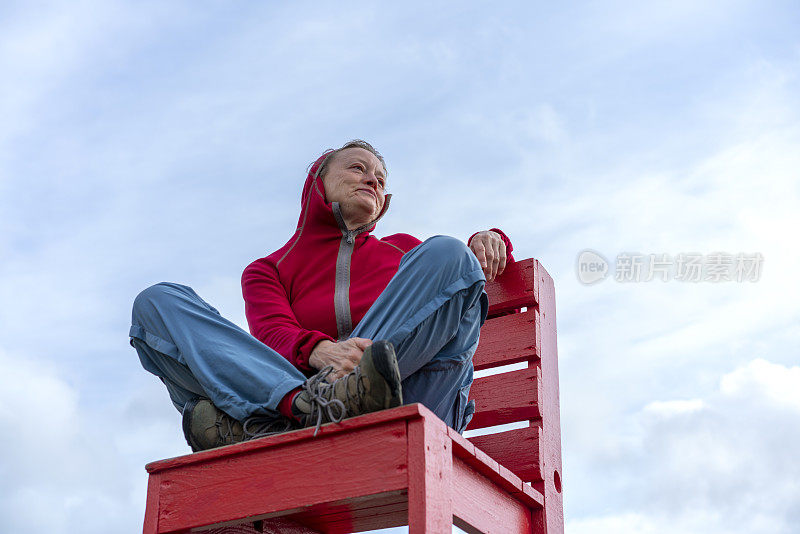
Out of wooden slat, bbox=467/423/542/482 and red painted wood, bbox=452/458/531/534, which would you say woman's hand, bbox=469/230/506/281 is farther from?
red painted wood, bbox=452/458/531/534

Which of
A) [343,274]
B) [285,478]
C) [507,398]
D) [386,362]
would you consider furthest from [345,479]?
[507,398]

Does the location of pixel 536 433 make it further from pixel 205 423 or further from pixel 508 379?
pixel 205 423

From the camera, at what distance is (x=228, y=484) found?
1.80 metres

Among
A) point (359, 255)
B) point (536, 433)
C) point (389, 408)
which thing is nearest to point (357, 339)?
point (389, 408)

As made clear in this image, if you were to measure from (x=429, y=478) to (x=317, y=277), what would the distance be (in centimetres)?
93

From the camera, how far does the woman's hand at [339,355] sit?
188 centimetres

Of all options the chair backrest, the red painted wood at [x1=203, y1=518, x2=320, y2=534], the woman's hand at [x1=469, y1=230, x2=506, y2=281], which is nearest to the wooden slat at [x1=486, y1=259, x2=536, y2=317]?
the chair backrest

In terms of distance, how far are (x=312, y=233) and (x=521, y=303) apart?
0.65 meters

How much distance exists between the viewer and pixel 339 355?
194 centimetres

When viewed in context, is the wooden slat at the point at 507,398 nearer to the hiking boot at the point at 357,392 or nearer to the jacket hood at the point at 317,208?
the jacket hood at the point at 317,208

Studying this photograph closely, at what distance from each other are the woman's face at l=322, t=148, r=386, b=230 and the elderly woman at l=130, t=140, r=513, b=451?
24 centimetres

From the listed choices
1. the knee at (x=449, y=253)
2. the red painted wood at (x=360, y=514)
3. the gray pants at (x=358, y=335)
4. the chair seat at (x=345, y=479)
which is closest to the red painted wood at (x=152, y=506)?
the chair seat at (x=345, y=479)

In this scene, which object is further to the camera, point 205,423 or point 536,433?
point 536,433

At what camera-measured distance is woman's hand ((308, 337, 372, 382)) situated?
1.88 metres
